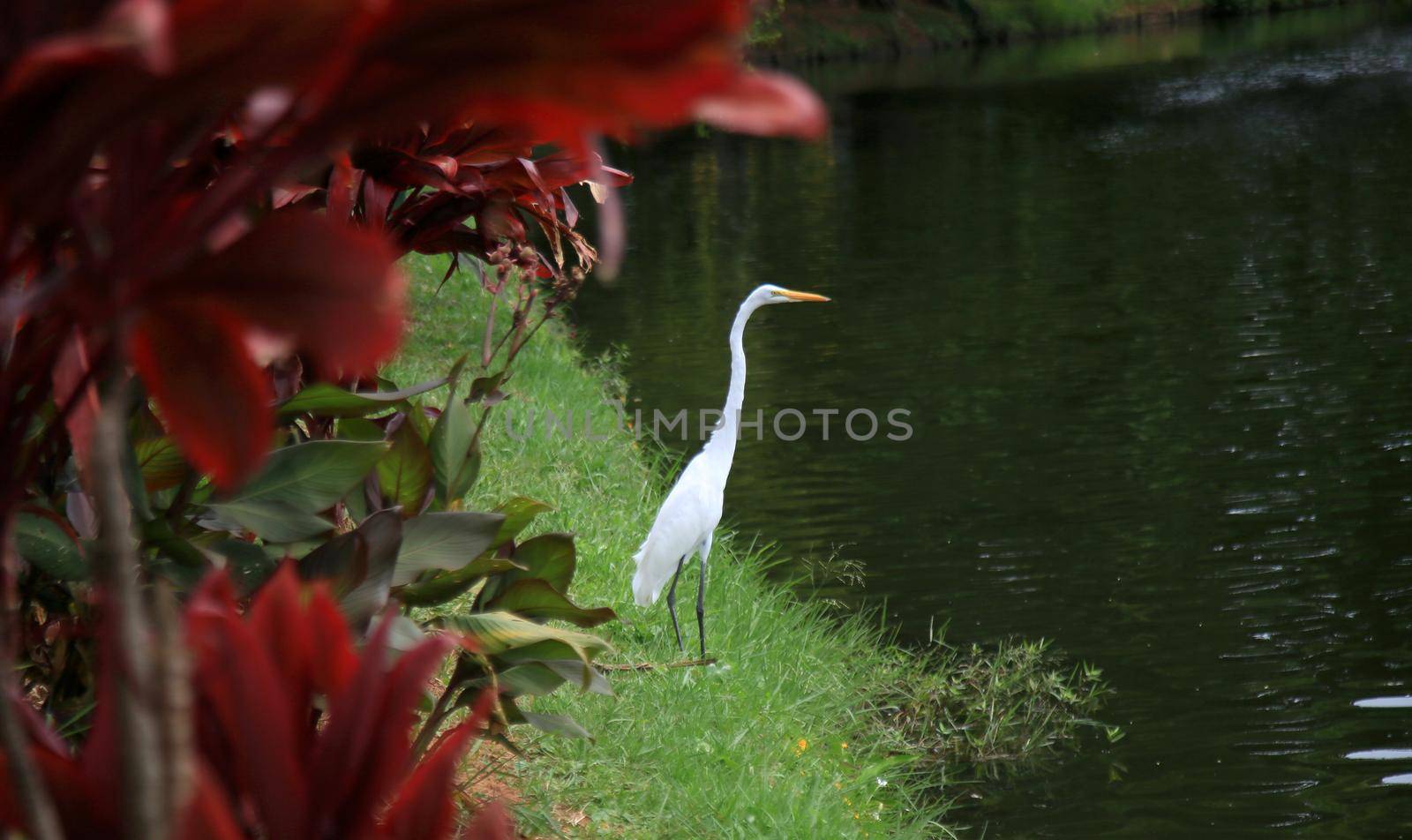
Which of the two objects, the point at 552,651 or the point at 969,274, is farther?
the point at 969,274

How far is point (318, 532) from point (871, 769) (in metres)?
2.77

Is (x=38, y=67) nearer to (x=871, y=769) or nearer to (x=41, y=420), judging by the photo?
(x=41, y=420)

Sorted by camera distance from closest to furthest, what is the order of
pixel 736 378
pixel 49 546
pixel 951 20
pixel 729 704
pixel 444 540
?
pixel 49 546 < pixel 444 540 < pixel 729 704 < pixel 736 378 < pixel 951 20

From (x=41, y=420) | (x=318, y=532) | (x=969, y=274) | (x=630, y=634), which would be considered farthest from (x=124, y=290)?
(x=969, y=274)

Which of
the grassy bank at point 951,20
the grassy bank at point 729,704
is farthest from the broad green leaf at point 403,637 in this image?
the grassy bank at point 951,20

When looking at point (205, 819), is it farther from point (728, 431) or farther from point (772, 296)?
point (772, 296)

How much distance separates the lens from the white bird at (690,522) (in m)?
4.77

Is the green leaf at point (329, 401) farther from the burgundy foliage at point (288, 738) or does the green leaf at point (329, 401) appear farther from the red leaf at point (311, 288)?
the red leaf at point (311, 288)

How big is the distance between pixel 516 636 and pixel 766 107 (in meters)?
1.30

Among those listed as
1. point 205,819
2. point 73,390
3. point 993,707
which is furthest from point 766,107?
point 993,707

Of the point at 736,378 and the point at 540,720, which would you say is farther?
the point at 736,378

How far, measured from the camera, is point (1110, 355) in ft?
31.0

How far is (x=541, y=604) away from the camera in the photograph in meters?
2.00

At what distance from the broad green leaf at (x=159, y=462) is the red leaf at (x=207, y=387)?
102 cm
